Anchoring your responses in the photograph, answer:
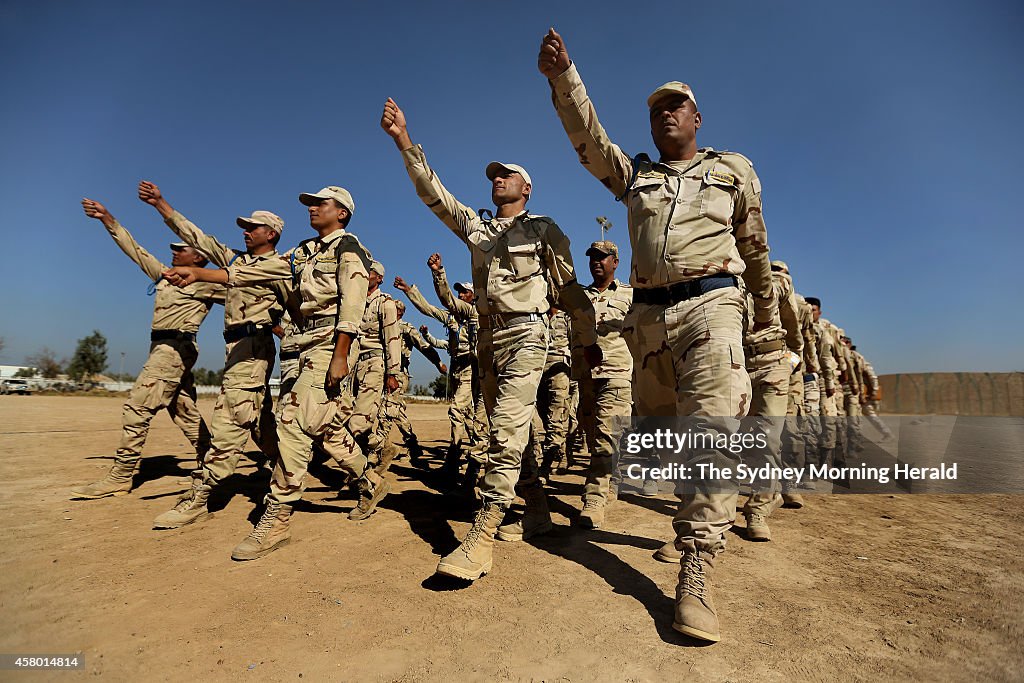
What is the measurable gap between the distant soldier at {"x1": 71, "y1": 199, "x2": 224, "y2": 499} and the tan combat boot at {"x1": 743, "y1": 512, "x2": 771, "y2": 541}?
5.55 meters

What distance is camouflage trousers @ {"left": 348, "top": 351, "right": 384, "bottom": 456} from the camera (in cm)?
586

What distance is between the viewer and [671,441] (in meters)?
2.83

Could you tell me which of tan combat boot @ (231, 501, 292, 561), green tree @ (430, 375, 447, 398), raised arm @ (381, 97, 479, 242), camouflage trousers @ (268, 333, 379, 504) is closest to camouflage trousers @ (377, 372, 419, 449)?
camouflage trousers @ (268, 333, 379, 504)

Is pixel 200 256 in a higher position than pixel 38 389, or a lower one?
higher

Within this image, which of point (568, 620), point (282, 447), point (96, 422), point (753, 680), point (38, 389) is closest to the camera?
point (753, 680)

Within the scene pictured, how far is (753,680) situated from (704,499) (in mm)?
763

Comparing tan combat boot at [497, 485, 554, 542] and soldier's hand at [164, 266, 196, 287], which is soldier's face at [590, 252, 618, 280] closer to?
tan combat boot at [497, 485, 554, 542]

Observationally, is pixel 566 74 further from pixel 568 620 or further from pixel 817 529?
pixel 817 529

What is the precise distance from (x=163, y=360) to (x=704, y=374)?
5.49 metres

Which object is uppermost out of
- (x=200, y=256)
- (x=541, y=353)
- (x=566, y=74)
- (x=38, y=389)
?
(x=566, y=74)

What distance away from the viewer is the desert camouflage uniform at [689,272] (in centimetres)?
253

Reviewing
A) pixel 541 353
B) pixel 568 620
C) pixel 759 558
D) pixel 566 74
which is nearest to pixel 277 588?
pixel 568 620

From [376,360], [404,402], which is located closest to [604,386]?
[376,360]

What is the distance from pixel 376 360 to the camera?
22.3ft
